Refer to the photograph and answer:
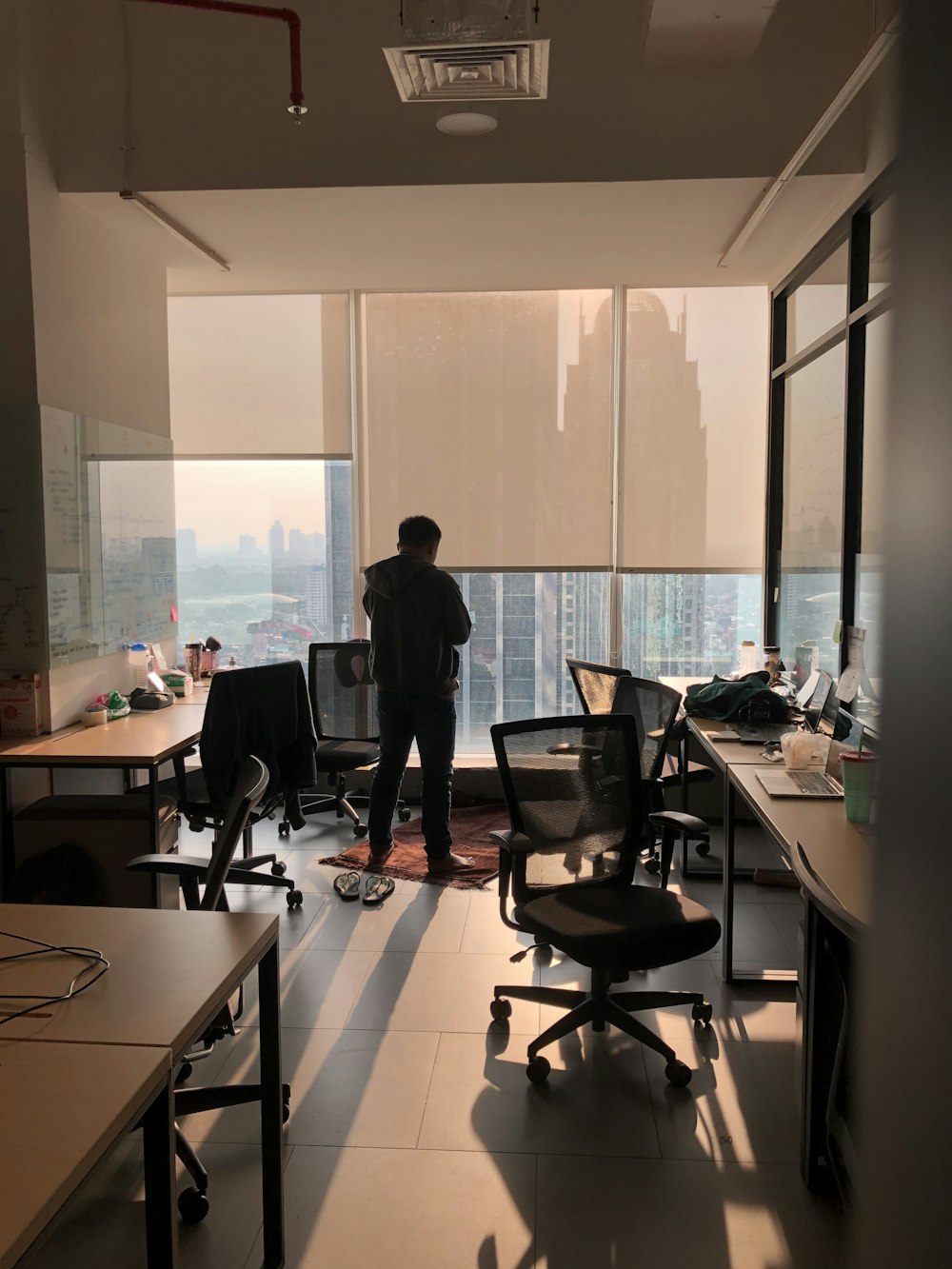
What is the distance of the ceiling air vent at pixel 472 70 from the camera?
118 inches

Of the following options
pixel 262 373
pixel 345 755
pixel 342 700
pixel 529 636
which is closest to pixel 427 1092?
pixel 345 755

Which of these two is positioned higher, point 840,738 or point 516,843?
point 840,738

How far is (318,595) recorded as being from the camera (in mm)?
5867

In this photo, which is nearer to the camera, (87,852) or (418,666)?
(87,852)

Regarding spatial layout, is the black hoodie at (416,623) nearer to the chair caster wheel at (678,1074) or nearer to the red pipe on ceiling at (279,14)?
the red pipe on ceiling at (279,14)

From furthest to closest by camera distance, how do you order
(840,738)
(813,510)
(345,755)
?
(345,755) → (813,510) → (840,738)

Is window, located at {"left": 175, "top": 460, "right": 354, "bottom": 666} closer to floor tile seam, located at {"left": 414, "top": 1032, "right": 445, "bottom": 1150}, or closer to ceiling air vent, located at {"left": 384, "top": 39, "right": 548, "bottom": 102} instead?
ceiling air vent, located at {"left": 384, "top": 39, "right": 548, "bottom": 102}

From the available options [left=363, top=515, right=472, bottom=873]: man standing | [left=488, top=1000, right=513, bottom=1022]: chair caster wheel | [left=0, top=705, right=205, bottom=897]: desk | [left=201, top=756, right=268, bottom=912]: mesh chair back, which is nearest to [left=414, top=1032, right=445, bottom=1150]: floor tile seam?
[left=488, top=1000, right=513, bottom=1022]: chair caster wheel

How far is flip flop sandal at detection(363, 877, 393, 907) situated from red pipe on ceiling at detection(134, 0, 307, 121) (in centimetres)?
322

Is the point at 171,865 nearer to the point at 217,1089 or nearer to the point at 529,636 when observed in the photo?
the point at 217,1089

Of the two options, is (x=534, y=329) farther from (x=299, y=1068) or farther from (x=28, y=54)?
(x=299, y=1068)

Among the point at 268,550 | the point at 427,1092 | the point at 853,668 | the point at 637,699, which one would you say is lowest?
the point at 427,1092

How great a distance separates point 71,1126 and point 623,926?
67.7 inches

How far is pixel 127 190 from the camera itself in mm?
3943
